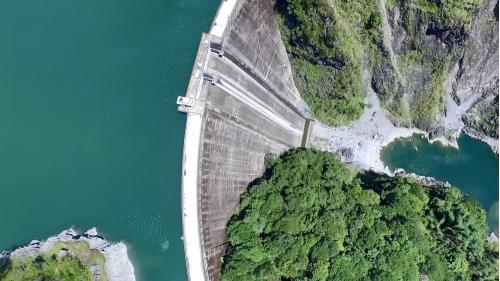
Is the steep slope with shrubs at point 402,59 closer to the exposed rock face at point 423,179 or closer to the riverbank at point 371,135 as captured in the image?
the riverbank at point 371,135

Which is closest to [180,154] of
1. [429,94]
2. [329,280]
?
[329,280]

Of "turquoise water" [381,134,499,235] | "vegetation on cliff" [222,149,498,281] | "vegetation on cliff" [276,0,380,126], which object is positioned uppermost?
"vegetation on cliff" [276,0,380,126]

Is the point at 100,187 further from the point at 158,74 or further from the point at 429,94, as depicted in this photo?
the point at 429,94

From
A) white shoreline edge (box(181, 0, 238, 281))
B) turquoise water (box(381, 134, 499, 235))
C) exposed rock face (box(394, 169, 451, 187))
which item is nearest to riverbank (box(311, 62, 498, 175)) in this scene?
turquoise water (box(381, 134, 499, 235))

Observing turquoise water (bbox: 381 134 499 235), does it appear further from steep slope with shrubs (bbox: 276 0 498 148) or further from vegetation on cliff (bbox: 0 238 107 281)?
vegetation on cliff (bbox: 0 238 107 281)

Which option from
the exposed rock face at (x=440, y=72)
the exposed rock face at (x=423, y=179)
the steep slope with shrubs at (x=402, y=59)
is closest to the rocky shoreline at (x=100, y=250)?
the steep slope with shrubs at (x=402, y=59)

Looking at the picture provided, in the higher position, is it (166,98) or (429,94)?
(429,94)
